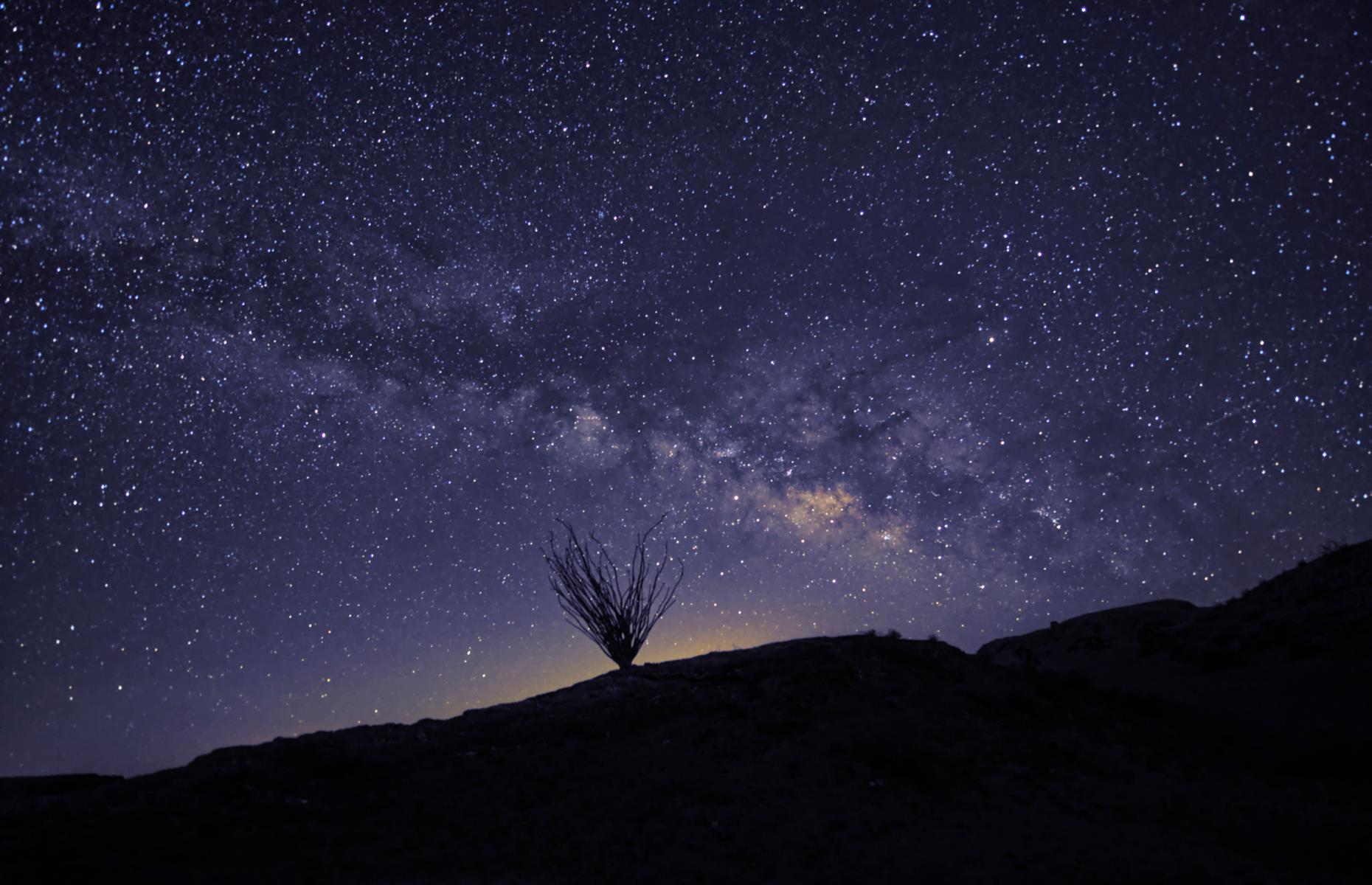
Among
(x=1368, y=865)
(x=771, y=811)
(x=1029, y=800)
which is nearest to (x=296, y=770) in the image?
(x=771, y=811)

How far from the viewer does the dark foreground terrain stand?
364 centimetres

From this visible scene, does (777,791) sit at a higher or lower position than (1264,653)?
higher

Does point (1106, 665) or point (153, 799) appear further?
point (1106, 665)

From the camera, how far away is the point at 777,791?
4684 millimetres

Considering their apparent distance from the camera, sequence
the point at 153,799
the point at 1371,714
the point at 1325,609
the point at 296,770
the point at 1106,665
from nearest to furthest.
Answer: the point at 153,799 → the point at 296,770 → the point at 1371,714 → the point at 1325,609 → the point at 1106,665

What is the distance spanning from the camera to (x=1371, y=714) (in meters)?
7.02

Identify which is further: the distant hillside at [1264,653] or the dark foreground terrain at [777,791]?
the distant hillside at [1264,653]

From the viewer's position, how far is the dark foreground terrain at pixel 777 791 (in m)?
3.64

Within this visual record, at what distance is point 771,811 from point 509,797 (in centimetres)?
172

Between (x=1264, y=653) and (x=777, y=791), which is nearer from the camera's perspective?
(x=777, y=791)

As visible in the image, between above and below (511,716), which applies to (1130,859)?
below

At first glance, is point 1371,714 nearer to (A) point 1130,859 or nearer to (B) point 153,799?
(A) point 1130,859

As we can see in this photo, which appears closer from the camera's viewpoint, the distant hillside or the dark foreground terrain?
the dark foreground terrain

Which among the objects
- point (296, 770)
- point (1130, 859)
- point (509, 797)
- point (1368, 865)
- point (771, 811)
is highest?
point (296, 770)
